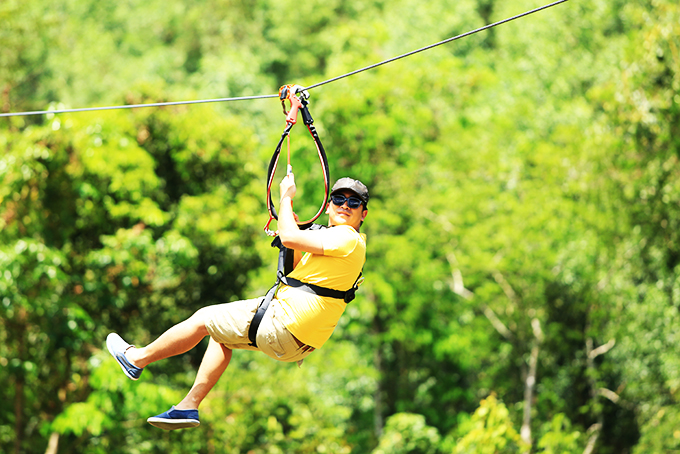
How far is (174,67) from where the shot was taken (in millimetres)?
31578

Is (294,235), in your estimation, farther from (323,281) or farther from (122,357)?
(122,357)

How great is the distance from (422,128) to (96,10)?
2443 centimetres

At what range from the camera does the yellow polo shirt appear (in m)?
3.38

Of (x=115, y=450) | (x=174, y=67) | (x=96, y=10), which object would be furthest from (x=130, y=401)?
(x=96, y=10)

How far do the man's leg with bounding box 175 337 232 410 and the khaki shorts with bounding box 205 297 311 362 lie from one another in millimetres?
87

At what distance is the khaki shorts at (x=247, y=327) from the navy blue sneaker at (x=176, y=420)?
14.7 inches

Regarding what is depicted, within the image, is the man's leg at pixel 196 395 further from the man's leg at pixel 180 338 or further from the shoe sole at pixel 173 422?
the man's leg at pixel 180 338

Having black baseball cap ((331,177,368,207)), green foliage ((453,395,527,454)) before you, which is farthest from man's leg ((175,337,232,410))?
green foliage ((453,395,527,454))

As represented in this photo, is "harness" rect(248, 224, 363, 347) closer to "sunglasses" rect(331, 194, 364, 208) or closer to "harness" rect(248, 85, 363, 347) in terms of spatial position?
"harness" rect(248, 85, 363, 347)

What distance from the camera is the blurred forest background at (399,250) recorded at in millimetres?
10078

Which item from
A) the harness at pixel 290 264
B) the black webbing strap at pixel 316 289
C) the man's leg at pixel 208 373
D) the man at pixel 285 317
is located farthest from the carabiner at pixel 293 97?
the man's leg at pixel 208 373

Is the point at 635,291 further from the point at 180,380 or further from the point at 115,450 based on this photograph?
the point at 115,450

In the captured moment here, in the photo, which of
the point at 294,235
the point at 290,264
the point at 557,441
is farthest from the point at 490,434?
the point at 294,235

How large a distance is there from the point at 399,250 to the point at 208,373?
1301 centimetres
